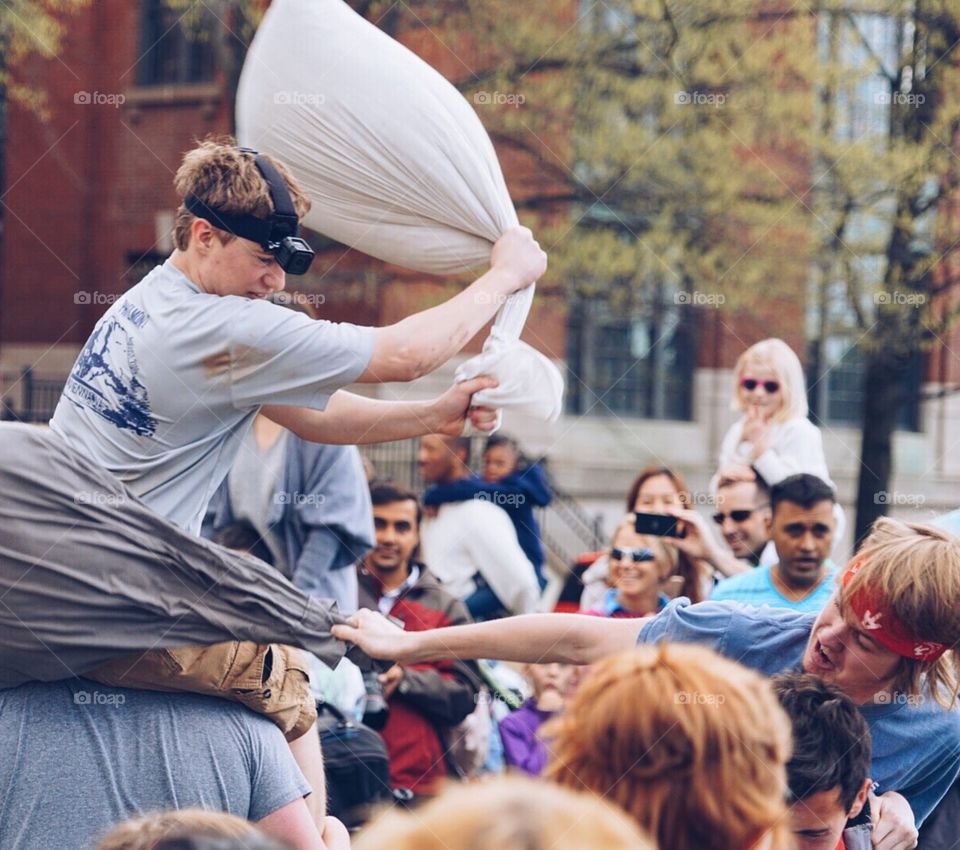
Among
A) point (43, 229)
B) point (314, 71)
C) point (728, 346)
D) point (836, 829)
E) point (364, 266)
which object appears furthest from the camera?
point (43, 229)

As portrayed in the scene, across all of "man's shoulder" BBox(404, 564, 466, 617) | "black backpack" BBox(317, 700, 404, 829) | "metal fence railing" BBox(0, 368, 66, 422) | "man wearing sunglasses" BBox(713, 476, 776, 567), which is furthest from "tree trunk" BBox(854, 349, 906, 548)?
"metal fence railing" BBox(0, 368, 66, 422)

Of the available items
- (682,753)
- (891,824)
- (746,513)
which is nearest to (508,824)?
(682,753)

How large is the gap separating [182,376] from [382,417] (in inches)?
25.4

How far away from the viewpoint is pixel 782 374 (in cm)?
707

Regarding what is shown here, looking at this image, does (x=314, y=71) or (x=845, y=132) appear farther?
(x=845, y=132)

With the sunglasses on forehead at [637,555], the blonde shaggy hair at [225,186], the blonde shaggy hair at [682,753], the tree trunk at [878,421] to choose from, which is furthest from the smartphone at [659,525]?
the tree trunk at [878,421]

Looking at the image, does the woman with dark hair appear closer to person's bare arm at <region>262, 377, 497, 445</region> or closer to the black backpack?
the black backpack

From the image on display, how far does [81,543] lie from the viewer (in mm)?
3203

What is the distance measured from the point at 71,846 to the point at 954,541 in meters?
1.99

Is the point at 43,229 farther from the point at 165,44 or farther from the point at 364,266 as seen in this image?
the point at 364,266

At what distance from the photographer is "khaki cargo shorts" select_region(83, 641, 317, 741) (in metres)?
3.28

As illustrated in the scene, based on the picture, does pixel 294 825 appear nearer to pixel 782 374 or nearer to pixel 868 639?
pixel 868 639

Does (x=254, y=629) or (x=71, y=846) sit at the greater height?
(x=254, y=629)

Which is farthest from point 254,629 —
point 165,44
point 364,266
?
point 165,44
